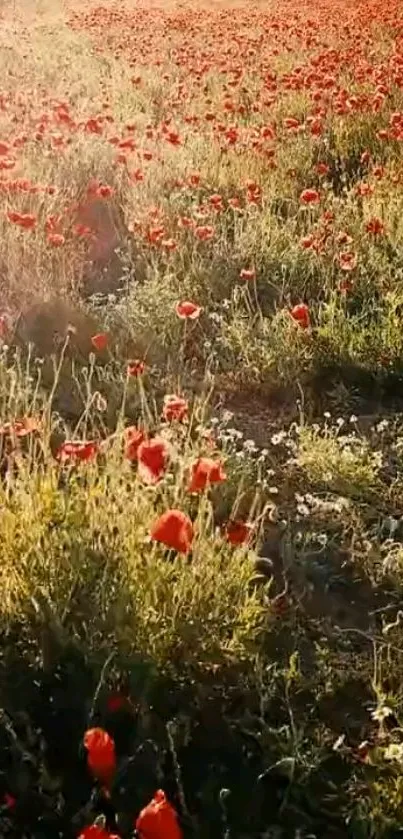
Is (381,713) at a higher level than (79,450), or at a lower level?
lower

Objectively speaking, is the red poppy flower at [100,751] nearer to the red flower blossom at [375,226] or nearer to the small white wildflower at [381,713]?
the small white wildflower at [381,713]

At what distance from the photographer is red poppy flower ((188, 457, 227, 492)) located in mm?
2330

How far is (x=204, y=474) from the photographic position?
7.77 feet

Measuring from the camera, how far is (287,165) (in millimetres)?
6586

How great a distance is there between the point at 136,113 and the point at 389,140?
7.29 feet

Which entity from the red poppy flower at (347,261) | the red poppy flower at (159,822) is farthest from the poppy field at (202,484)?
the red poppy flower at (347,261)

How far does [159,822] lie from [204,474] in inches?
34.3

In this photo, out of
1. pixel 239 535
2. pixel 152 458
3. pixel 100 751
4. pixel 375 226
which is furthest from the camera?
pixel 375 226

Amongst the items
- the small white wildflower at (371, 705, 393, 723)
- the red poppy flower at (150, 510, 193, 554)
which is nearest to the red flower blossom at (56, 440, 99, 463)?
the red poppy flower at (150, 510, 193, 554)

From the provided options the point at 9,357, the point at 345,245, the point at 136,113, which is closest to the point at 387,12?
the point at 136,113

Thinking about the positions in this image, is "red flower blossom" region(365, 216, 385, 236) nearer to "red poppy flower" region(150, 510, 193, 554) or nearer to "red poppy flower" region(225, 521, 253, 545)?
"red poppy flower" region(225, 521, 253, 545)

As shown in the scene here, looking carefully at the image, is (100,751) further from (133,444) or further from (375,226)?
(375,226)

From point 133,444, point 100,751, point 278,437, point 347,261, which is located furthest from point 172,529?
point 347,261

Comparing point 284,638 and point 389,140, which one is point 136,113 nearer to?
point 389,140
